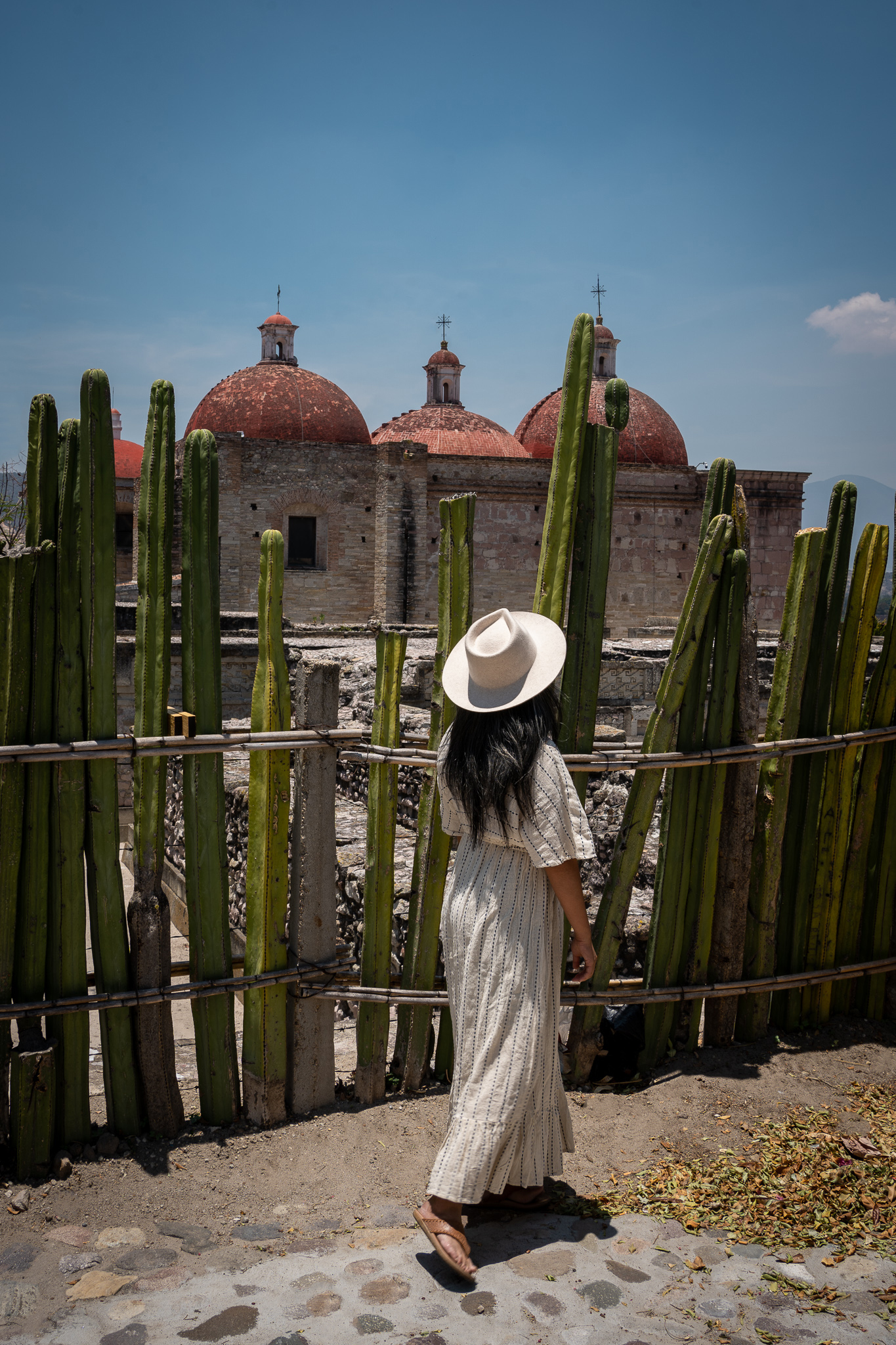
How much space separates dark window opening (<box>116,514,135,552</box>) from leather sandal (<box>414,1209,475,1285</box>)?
26509mm

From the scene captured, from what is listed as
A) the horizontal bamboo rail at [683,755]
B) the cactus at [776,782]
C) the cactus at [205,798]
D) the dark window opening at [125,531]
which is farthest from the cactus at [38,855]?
the dark window opening at [125,531]

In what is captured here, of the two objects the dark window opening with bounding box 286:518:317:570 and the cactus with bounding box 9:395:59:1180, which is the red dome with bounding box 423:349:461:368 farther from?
the cactus with bounding box 9:395:59:1180

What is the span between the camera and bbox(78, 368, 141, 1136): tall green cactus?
2938 mm

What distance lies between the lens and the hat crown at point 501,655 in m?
2.54

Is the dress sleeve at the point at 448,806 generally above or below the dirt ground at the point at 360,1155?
above

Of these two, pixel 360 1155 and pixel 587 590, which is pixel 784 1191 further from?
pixel 587 590

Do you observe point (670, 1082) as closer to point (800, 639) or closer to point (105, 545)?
point (800, 639)

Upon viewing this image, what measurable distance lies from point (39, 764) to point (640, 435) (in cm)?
2531

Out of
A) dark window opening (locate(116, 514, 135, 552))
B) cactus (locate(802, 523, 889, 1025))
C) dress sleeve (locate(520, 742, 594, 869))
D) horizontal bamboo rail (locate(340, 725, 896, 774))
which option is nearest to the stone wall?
dark window opening (locate(116, 514, 135, 552))

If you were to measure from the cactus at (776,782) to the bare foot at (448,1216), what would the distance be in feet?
5.07

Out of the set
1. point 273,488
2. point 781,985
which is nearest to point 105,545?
point 781,985

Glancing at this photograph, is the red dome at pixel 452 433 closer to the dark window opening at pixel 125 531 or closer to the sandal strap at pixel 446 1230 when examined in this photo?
the dark window opening at pixel 125 531

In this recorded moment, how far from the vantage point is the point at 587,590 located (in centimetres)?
333

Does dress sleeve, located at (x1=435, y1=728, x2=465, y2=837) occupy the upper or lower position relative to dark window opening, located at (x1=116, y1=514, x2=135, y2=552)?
lower
